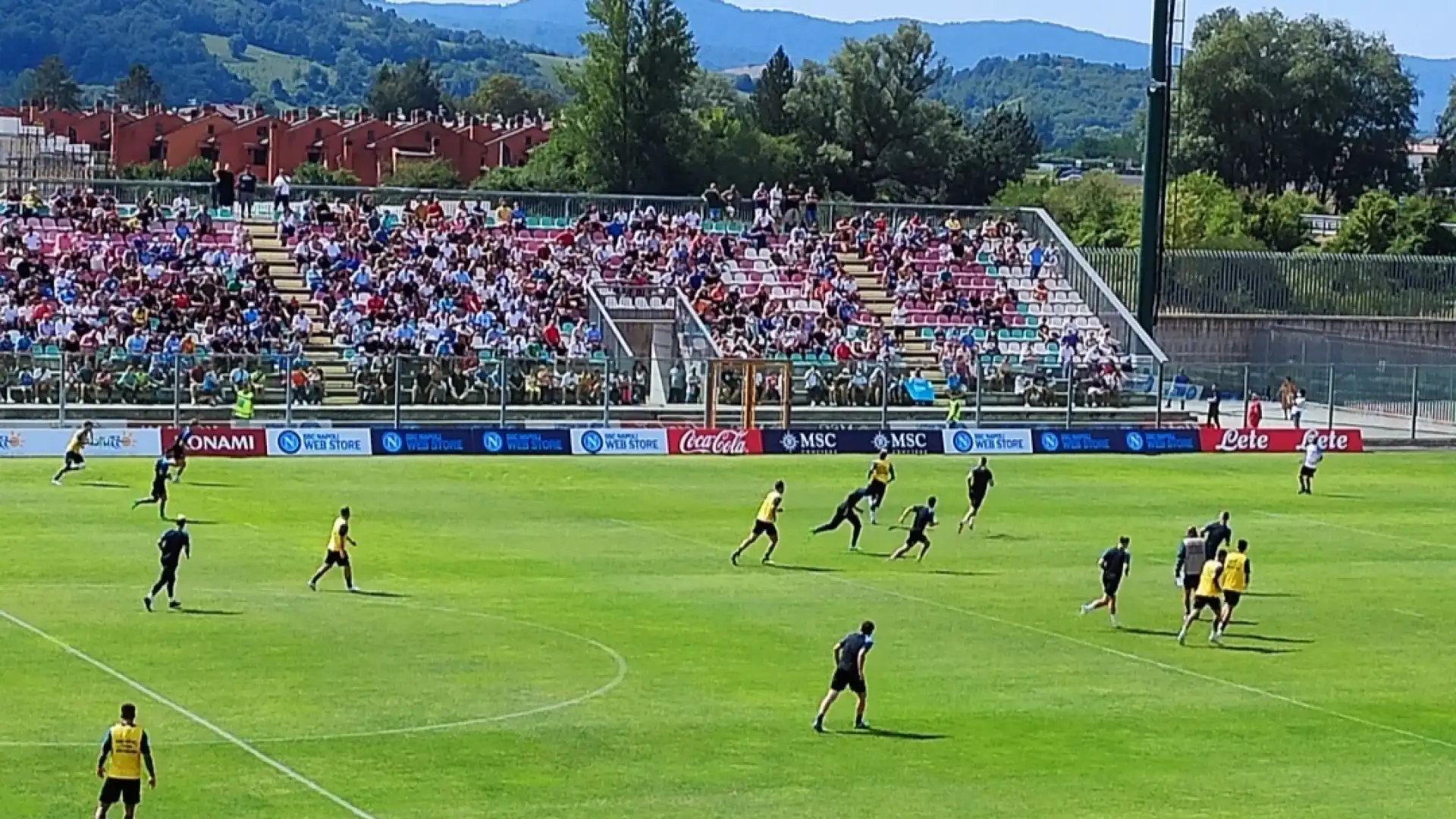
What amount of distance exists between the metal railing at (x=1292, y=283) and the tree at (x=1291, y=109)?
1937 inches

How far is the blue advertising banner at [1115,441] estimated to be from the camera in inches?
2589

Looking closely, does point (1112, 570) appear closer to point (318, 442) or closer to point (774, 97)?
point (318, 442)

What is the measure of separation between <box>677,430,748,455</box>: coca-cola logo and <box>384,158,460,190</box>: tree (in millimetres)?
83355

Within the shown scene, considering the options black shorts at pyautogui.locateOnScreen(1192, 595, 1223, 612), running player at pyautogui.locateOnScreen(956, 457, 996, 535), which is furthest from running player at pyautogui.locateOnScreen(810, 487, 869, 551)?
black shorts at pyautogui.locateOnScreen(1192, 595, 1223, 612)

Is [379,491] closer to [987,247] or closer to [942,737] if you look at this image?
[942,737]

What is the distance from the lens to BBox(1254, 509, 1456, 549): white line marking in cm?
4962

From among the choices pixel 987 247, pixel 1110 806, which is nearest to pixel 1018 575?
pixel 1110 806

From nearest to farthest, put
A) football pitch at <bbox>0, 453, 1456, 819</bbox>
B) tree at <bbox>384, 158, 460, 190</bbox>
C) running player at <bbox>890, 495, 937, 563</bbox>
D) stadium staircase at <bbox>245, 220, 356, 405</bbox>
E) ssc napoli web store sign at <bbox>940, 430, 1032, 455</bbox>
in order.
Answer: football pitch at <bbox>0, 453, 1456, 819</bbox> → running player at <bbox>890, 495, 937, 563</bbox> → stadium staircase at <bbox>245, 220, 356, 405</bbox> → ssc napoli web store sign at <bbox>940, 430, 1032, 455</bbox> → tree at <bbox>384, 158, 460, 190</bbox>

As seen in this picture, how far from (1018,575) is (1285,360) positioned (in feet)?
153

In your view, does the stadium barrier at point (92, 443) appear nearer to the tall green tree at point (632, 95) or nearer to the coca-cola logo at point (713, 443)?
the coca-cola logo at point (713, 443)

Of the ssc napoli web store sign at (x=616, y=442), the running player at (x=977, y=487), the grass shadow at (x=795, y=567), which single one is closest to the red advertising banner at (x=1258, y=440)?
Result: the ssc napoli web store sign at (x=616, y=442)

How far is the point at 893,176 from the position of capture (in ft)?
454

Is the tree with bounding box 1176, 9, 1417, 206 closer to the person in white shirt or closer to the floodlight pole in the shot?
the floodlight pole

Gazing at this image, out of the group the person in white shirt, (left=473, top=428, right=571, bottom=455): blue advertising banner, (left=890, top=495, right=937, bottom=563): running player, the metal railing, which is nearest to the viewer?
(left=890, top=495, right=937, bottom=563): running player
